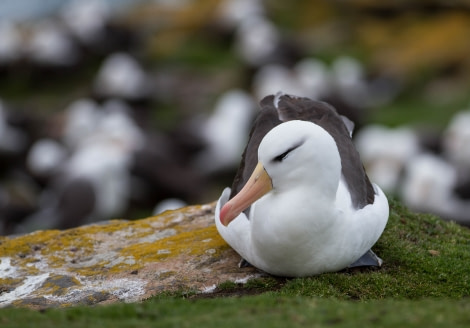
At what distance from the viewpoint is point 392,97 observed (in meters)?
30.0

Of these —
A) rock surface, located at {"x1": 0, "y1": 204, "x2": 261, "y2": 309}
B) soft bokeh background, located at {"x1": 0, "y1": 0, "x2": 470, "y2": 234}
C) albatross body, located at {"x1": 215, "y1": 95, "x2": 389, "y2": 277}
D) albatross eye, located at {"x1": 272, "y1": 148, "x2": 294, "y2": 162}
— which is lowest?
soft bokeh background, located at {"x1": 0, "y1": 0, "x2": 470, "y2": 234}

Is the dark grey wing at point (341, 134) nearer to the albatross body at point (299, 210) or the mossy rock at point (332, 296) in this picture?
the albatross body at point (299, 210)

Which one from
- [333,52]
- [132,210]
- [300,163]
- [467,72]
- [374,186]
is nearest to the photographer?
[300,163]

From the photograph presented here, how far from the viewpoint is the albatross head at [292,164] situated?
23.3 ft

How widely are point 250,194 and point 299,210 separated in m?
0.44

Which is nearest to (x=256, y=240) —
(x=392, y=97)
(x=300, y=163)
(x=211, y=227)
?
(x=300, y=163)

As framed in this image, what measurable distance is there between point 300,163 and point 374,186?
5.25 ft

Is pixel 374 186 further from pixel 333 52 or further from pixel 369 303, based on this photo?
pixel 333 52

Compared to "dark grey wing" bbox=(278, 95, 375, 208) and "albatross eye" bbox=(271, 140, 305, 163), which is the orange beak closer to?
"albatross eye" bbox=(271, 140, 305, 163)

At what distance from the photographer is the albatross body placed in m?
7.14

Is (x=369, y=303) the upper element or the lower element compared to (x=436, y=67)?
upper

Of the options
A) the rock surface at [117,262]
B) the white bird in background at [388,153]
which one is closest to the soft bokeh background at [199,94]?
the white bird in background at [388,153]

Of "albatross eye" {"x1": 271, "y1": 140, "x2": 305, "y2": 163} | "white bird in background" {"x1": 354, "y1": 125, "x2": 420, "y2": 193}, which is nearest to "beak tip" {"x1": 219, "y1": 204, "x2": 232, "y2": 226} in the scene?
"albatross eye" {"x1": 271, "y1": 140, "x2": 305, "y2": 163}

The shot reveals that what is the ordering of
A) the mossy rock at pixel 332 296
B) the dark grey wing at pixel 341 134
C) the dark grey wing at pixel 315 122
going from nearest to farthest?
1. the mossy rock at pixel 332 296
2. the dark grey wing at pixel 341 134
3. the dark grey wing at pixel 315 122
